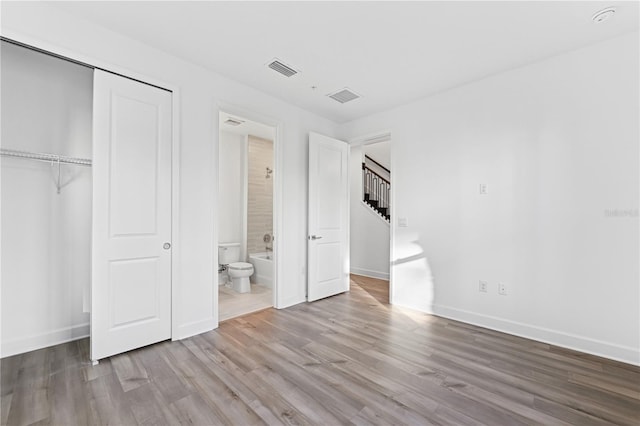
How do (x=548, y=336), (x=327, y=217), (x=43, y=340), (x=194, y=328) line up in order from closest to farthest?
(x=43, y=340), (x=548, y=336), (x=194, y=328), (x=327, y=217)

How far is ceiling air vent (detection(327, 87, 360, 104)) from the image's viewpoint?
11.7 feet

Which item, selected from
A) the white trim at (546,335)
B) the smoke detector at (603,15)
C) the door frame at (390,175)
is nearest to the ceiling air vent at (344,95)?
the door frame at (390,175)

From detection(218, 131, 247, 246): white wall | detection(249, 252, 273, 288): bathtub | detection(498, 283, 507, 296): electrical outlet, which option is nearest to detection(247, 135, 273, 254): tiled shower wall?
detection(218, 131, 247, 246): white wall

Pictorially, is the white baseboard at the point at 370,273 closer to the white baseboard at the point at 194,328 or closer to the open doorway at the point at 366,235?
the open doorway at the point at 366,235

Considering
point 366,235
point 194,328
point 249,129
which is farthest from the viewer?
point 366,235

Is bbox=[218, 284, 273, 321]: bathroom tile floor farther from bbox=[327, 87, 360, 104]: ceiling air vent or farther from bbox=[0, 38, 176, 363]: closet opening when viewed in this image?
bbox=[327, 87, 360, 104]: ceiling air vent

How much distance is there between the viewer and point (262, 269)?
4.99 m

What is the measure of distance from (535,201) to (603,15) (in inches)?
60.5

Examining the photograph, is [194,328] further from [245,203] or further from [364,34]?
[364,34]

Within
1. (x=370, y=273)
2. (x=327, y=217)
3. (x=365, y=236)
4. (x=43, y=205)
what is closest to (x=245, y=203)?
(x=327, y=217)

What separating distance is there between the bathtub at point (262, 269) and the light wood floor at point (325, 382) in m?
1.87

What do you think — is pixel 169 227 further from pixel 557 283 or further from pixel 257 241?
pixel 557 283

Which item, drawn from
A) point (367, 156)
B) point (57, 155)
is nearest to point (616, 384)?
point (57, 155)

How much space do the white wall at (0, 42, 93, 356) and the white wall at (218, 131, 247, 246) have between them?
8.35ft
